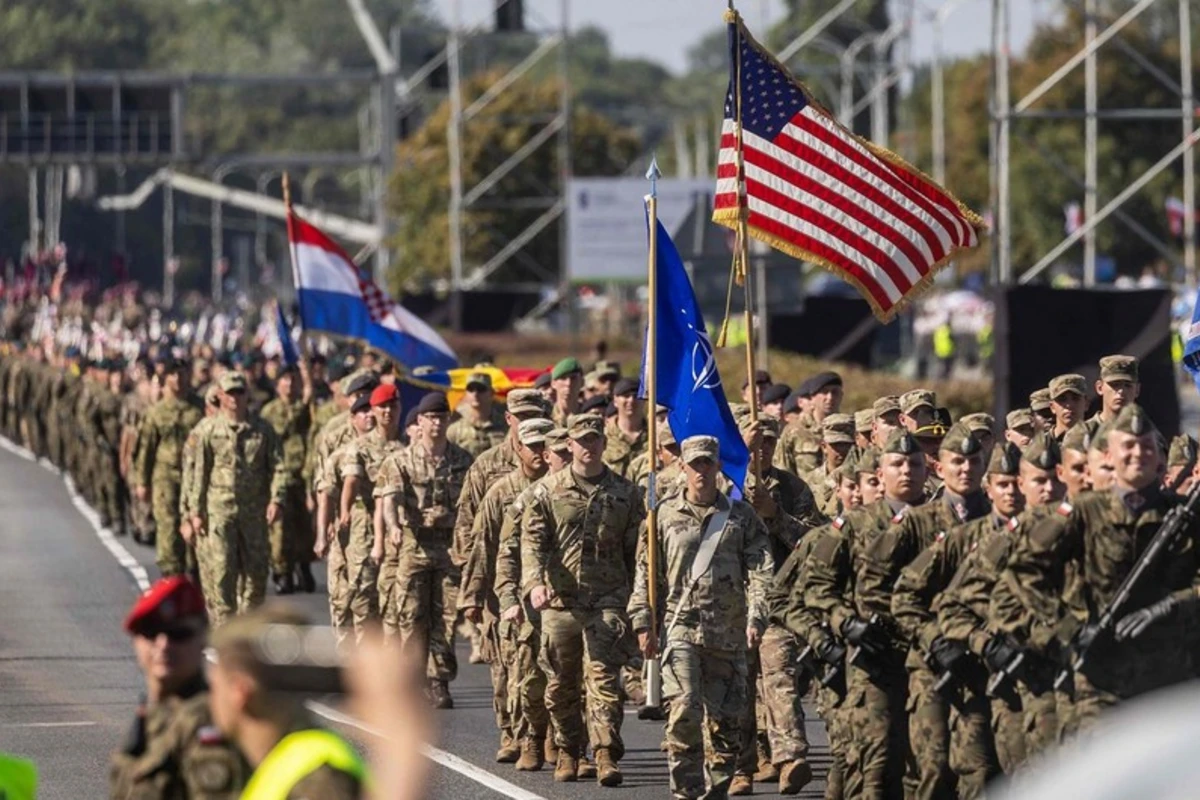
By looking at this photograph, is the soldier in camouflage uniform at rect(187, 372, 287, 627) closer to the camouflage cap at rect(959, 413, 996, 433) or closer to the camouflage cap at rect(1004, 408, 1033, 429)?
the camouflage cap at rect(1004, 408, 1033, 429)

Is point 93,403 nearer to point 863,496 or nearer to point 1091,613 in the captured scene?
point 863,496

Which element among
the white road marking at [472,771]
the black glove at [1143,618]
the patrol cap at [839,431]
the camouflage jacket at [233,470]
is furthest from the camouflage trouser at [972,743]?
the camouflage jacket at [233,470]

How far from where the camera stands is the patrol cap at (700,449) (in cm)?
1305

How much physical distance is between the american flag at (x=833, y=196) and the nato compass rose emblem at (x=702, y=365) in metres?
1.15

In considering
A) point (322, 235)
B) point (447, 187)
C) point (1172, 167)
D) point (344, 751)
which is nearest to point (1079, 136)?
point (1172, 167)

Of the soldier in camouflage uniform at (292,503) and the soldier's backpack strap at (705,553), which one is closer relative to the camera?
the soldier's backpack strap at (705,553)

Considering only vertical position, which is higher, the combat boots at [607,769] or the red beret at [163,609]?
the red beret at [163,609]

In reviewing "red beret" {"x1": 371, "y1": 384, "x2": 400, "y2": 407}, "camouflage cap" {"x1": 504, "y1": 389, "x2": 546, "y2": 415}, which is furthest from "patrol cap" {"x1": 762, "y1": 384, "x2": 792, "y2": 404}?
"camouflage cap" {"x1": 504, "y1": 389, "x2": 546, "y2": 415}

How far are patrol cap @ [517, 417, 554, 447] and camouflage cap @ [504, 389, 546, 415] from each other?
A: 61 cm

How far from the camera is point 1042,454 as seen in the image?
11.3 meters

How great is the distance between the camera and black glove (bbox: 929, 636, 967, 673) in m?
11.1

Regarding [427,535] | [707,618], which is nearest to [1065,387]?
[707,618]

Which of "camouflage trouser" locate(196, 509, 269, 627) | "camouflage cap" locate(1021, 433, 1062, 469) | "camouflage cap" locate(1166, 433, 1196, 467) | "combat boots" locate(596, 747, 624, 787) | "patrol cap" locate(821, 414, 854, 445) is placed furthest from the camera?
"camouflage trouser" locate(196, 509, 269, 627)

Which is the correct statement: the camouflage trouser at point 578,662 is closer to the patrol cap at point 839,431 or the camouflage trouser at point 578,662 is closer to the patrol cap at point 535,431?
the patrol cap at point 535,431
